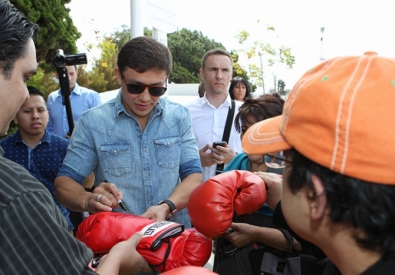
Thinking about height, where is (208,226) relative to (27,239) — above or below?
below

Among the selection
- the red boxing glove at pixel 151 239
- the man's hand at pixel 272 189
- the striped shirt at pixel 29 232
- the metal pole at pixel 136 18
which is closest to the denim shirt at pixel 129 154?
the red boxing glove at pixel 151 239

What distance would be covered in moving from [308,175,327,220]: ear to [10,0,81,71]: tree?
27.7 feet

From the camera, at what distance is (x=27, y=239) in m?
1.08

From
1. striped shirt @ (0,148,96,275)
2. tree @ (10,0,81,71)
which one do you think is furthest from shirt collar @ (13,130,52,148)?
tree @ (10,0,81,71)

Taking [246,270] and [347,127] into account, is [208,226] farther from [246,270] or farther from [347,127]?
[347,127]

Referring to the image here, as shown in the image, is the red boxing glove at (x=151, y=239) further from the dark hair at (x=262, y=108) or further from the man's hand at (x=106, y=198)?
the dark hair at (x=262, y=108)

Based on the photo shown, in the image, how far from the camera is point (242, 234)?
2080 mm

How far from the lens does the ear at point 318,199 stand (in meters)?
1.04

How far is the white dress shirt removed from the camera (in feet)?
13.3

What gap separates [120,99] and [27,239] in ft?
4.84

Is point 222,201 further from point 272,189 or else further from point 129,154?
point 129,154

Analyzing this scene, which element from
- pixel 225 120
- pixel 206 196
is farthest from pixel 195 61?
pixel 206 196

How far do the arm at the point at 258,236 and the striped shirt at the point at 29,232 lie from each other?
3.49 ft

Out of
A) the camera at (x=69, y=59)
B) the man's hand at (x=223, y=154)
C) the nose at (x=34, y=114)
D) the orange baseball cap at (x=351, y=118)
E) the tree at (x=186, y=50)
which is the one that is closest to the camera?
the orange baseball cap at (x=351, y=118)
